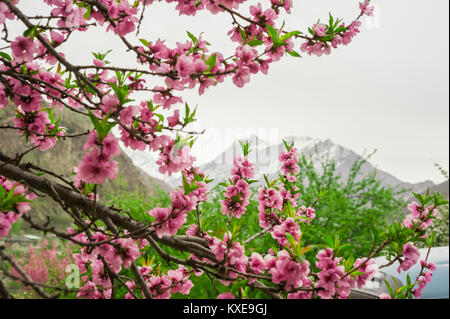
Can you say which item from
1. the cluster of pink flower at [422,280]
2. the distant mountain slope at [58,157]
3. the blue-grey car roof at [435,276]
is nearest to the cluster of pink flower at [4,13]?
the cluster of pink flower at [422,280]

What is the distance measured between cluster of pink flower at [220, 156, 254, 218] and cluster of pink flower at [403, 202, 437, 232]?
941mm

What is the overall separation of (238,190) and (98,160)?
3.77ft

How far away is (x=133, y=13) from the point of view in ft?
5.29

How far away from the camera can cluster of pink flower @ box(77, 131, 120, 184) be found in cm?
105

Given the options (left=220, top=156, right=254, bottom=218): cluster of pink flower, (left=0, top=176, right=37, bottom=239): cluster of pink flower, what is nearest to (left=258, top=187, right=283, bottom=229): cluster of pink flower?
(left=220, top=156, right=254, bottom=218): cluster of pink flower

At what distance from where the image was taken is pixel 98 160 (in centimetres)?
108

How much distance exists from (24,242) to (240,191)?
13011 millimetres

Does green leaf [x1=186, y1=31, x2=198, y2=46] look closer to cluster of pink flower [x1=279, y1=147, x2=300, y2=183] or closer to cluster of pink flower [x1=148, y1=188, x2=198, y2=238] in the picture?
cluster of pink flower [x1=148, y1=188, x2=198, y2=238]

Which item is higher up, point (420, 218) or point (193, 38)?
point (193, 38)

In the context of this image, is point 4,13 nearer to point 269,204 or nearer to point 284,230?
point 284,230

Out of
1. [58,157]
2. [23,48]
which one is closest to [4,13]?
[23,48]
